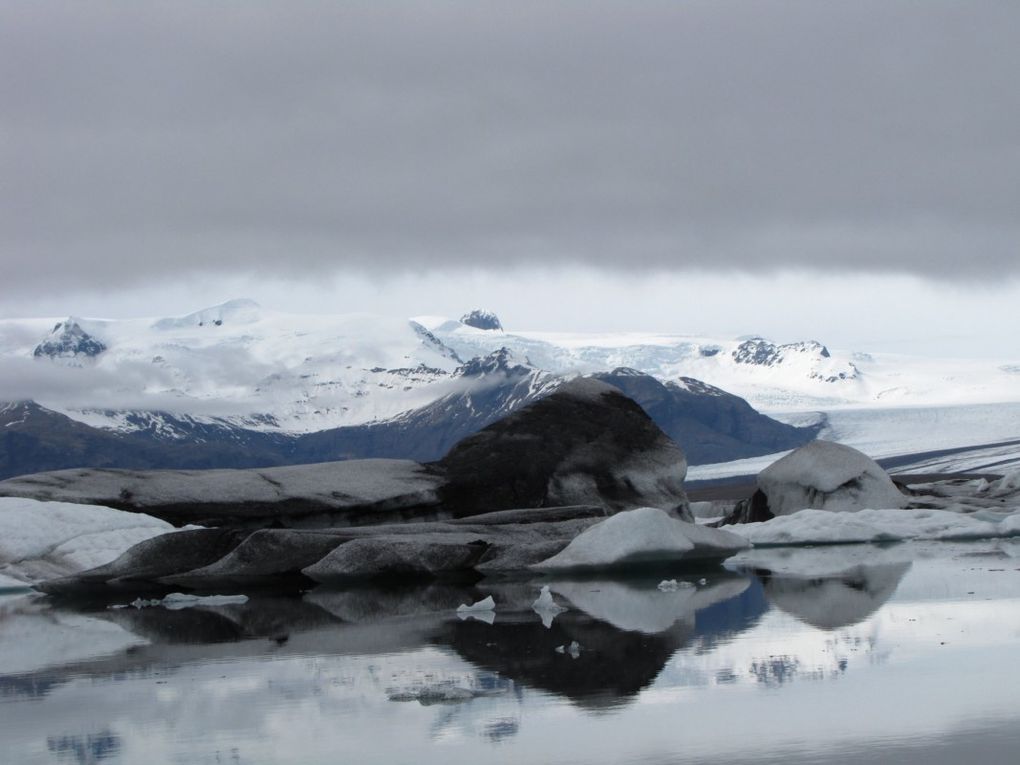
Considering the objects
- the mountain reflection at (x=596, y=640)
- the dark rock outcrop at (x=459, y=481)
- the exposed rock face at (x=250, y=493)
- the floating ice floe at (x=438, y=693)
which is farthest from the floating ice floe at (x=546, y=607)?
the dark rock outcrop at (x=459, y=481)

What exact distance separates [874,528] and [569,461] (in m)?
5.94

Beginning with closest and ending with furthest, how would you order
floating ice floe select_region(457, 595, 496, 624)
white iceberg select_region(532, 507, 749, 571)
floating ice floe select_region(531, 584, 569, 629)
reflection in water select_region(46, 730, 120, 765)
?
reflection in water select_region(46, 730, 120, 765)
floating ice floe select_region(531, 584, 569, 629)
floating ice floe select_region(457, 595, 496, 624)
white iceberg select_region(532, 507, 749, 571)

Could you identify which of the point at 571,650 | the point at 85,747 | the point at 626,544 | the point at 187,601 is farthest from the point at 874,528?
the point at 85,747

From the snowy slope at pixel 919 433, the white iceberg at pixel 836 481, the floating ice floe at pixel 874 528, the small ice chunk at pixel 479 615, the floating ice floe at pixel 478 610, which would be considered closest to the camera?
the small ice chunk at pixel 479 615

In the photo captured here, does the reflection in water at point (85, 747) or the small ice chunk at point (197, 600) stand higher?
the reflection in water at point (85, 747)

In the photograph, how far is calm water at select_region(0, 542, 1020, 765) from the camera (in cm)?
801

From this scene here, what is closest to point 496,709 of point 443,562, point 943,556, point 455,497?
point 443,562

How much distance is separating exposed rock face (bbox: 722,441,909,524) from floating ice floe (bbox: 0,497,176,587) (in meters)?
15.1

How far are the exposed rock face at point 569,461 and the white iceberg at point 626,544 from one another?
7.25 metres

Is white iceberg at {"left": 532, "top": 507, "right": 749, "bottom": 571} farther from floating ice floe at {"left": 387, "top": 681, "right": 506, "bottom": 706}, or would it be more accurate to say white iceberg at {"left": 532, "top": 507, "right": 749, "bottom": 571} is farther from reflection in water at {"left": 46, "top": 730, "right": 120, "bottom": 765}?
reflection in water at {"left": 46, "top": 730, "right": 120, "bottom": 765}

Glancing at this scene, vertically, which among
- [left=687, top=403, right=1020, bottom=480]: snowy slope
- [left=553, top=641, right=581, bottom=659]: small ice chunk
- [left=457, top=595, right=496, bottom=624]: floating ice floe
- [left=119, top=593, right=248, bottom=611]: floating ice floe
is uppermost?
[left=553, top=641, right=581, bottom=659]: small ice chunk

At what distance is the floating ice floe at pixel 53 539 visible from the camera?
76.1ft

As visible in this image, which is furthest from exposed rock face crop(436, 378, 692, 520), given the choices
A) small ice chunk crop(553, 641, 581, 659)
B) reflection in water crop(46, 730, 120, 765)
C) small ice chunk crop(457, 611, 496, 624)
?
reflection in water crop(46, 730, 120, 765)

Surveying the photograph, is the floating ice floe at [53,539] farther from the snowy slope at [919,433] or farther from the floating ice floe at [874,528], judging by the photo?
the snowy slope at [919,433]
